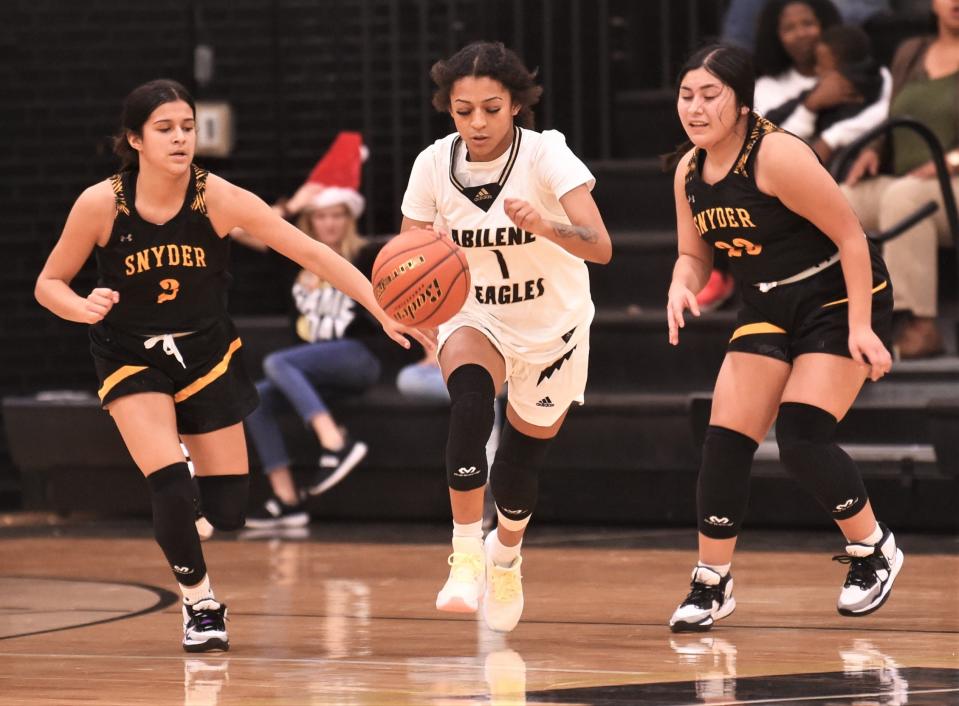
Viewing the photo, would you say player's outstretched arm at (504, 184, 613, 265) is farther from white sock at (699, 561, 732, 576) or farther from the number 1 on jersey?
white sock at (699, 561, 732, 576)

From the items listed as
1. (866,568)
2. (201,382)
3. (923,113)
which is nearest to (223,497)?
(201,382)

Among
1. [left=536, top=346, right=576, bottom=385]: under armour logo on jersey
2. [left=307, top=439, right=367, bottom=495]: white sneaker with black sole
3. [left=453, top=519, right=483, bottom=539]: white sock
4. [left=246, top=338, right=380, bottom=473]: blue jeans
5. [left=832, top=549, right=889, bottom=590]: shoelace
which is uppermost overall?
[left=536, top=346, right=576, bottom=385]: under armour logo on jersey

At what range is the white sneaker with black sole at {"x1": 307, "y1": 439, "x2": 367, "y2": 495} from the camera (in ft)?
24.3

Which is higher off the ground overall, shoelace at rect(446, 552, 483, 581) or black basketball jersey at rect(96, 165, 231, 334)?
black basketball jersey at rect(96, 165, 231, 334)

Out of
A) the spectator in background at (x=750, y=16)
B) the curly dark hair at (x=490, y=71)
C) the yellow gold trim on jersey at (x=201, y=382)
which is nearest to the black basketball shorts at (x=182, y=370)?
the yellow gold trim on jersey at (x=201, y=382)

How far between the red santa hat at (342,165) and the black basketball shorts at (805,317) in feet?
11.9

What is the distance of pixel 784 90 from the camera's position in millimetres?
7914

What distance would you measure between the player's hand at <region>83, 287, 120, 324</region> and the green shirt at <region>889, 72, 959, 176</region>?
407cm

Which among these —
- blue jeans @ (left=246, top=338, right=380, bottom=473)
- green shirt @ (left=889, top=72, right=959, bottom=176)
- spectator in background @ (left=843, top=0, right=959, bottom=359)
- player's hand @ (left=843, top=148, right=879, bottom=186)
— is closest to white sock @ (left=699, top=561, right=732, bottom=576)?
spectator in background @ (left=843, top=0, right=959, bottom=359)

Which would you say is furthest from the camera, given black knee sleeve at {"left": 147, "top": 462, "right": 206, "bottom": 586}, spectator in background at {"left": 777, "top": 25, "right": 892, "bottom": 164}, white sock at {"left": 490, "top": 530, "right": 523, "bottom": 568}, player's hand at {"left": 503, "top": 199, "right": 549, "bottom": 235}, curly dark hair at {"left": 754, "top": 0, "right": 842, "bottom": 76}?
curly dark hair at {"left": 754, "top": 0, "right": 842, "bottom": 76}

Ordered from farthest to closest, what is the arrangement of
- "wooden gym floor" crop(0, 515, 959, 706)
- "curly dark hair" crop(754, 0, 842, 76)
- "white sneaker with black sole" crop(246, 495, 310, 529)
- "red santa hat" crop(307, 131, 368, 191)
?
1. "red santa hat" crop(307, 131, 368, 191)
2. "curly dark hair" crop(754, 0, 842, 76)
3. "white sneaker with black sole" crop(246, 495, 310, 529)
4. "wooden gym floor" crop(0, 515, 959, 706)

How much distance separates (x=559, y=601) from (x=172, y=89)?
72.8 inches

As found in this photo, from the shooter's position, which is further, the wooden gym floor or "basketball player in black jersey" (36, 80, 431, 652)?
"basketball player in black jersey" (36, 80, 431, 652)

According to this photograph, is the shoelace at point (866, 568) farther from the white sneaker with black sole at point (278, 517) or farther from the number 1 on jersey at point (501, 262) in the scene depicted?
the white sneaker with black sole at point (278, 517)
